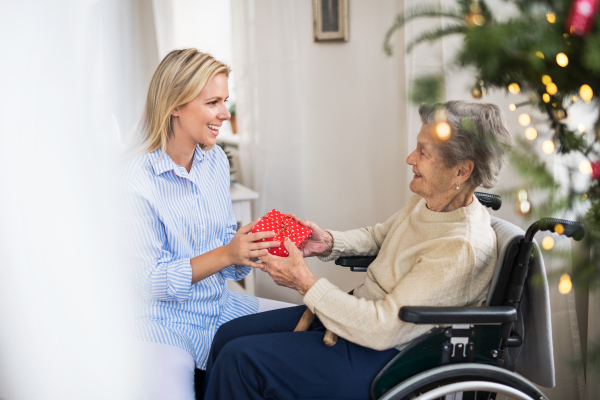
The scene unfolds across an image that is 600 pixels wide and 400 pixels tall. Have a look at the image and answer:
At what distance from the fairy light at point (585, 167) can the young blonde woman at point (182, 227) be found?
2.86 ft

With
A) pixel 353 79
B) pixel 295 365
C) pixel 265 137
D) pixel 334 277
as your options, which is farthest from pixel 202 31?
pixel 295 365

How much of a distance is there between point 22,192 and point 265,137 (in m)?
2.25

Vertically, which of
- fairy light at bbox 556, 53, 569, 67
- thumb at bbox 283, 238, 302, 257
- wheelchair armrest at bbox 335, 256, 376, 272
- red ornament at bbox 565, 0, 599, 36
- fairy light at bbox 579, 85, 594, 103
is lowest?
wheelchair armrest at bbox 335, 256, 376, 272

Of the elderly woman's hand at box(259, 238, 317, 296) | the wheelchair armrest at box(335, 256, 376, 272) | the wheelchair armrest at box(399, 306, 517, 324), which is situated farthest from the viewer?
the wheelchair armrest at box(335, 256, 376, 272)

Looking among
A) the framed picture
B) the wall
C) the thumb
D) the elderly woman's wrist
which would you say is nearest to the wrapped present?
the thumb

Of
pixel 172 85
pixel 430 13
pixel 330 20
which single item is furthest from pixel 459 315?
pixel 330 20

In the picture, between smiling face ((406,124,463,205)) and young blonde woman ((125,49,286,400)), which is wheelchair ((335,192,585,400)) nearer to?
smiling face ((406,124,463,205))

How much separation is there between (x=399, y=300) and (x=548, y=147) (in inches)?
24.1

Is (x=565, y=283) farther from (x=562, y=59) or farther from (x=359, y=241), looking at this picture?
(x=359, y=241)

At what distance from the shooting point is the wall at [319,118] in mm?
2402

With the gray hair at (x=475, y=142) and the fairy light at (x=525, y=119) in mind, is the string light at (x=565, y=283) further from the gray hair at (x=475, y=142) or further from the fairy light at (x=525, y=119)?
the gray hair at (x=475, y=142)

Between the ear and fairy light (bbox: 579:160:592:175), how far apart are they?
27.4 inches

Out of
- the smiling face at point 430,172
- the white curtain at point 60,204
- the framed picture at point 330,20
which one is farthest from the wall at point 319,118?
the white curtain at point 60,204

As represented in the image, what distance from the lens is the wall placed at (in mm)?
2402
